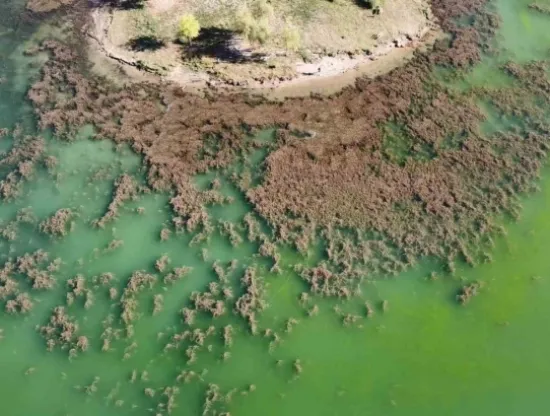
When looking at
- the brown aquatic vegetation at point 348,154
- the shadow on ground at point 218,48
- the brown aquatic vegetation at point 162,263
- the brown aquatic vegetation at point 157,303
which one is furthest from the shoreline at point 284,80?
the brown aquatic vegetation at point 157,303

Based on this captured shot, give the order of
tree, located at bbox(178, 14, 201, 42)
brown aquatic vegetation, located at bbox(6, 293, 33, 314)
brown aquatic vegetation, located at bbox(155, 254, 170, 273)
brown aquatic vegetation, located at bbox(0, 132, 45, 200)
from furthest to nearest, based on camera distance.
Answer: tree, located at bbox(178, 14, 201, 42)
brown aquatic vegetation, located at bbox(0, 132, 45, 200)
brown aquatic vegetation, located at bbox(155, 254, 170, 273)
brown aquatic vegetation, located at bbox(6, 293, 33, 314)

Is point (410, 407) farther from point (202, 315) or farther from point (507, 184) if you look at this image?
point (507, 184)

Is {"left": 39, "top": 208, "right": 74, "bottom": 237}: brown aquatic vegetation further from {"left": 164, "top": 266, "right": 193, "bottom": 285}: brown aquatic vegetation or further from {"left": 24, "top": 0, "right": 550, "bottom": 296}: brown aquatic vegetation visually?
{"left": 164, "top": 266, "right": 193, "bottom": 285}: brown aquatic vegetation

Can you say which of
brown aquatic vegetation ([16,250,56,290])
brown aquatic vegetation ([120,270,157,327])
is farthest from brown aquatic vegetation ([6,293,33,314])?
brown aquatic vegetation ([120,270,157,327])

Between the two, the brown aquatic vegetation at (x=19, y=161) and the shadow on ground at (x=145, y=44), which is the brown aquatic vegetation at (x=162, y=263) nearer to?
the brown aquatic vegetation at (x=19, y=161)

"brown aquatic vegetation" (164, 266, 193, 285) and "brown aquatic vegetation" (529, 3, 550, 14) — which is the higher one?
"brown aquatic vegetation" (529, 3, 550, 14)
